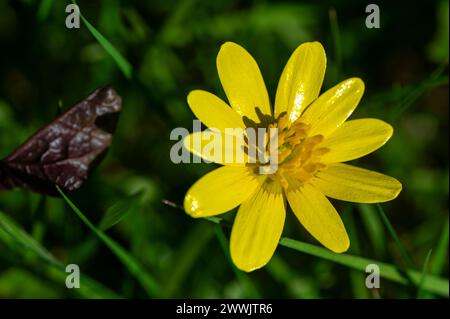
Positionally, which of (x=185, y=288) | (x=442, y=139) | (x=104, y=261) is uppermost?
(x=442, y=139)

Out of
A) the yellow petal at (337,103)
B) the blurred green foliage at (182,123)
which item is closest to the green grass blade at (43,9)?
the blurred green foliage at (182,123)

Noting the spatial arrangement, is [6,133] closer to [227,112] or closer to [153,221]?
[153,221]

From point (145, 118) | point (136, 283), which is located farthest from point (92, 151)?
point (145, 118)

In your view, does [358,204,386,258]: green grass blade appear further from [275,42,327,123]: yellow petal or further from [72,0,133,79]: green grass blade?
[72,0,133,79]: green grass blade

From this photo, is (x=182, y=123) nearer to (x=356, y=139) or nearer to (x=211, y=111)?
(x=211, y=111)

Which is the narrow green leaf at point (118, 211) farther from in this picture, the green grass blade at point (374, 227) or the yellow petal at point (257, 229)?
the green grass blade at point (374, 227)
